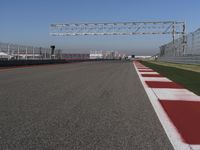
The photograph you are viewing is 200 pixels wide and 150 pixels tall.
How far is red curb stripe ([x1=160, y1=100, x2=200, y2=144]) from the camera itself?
4.52 metres

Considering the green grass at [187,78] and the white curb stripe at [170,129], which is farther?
the green grass at [187,78]

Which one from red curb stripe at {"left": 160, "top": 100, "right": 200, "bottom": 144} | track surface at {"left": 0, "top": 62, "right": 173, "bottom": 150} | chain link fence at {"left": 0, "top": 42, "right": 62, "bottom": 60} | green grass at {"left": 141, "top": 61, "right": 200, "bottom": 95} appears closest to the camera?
track surface at {"left": 0, "top": 62, "right": 173, "bottom": 150}

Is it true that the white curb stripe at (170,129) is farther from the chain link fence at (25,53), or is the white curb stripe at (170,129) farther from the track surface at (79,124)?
the chain link fence at (25,53)

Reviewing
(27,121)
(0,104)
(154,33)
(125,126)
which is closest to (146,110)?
(125,126)

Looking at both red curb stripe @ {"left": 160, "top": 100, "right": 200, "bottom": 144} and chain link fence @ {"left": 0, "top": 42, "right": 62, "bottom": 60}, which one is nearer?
red curb stripe @ {"left": 160, "top": 100, "right": 200, "bottom": 144}

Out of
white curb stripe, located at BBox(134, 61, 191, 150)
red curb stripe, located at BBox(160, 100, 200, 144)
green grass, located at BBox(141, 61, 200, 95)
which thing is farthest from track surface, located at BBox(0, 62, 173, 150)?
green grass, located at BBox(141, 61, 200, 95)

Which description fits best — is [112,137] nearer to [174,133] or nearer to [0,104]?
[174,133]

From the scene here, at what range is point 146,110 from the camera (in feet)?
21.4

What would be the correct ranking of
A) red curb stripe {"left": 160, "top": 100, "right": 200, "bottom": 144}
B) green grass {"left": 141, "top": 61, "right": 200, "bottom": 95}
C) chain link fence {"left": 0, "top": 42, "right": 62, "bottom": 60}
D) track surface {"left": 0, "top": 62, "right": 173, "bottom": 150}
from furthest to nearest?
1. chain link fence {"left": 0, "top": 42, "right": 62, "bottom": 60}
2. green grass {"left": 141, "top": 61, "right": 200, "bottom": 95}
3. red curb stripe {"left": 160, "top": 100, "right": 200, "bottom": 144}
4. track surface {"left": 0, "top": 62, "right": 173, "bottom": 150}

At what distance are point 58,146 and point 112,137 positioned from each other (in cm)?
75

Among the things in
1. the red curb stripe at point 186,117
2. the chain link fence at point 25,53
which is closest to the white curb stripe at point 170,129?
the red curb stripe at point 186,117

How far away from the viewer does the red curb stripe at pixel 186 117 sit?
452 cm

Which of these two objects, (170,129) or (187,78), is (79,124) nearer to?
(170,129)

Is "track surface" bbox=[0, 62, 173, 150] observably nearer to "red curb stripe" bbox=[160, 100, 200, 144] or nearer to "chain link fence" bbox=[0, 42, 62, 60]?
"red curb stripe" bbox=[160, 100, 200, 144]
